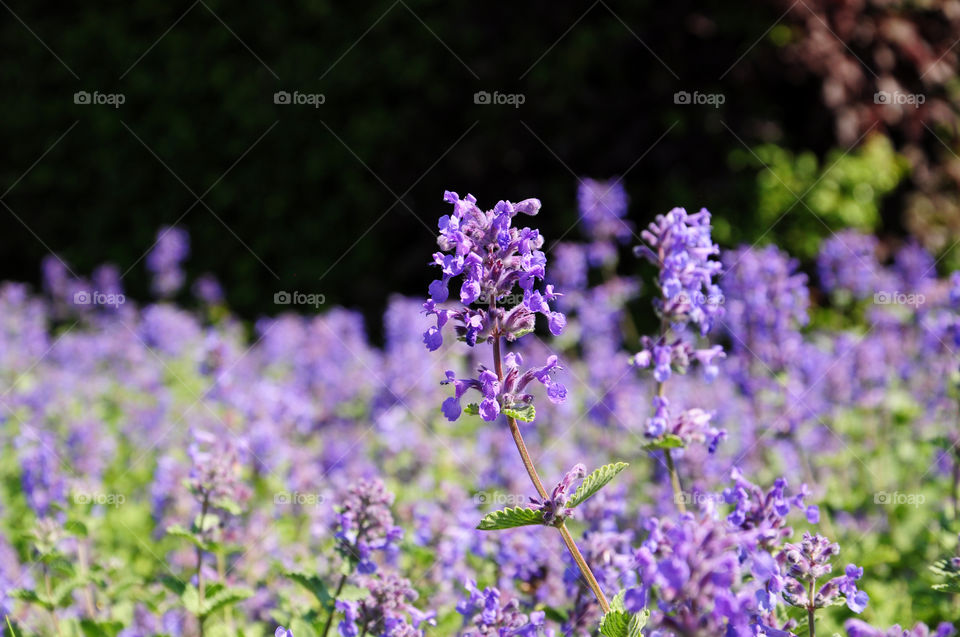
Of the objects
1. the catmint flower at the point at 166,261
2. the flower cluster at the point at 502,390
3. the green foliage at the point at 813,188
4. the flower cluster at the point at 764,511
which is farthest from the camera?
the catmint flower at the point at 166,261

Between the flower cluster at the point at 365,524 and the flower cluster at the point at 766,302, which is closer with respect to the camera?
the flower cluster at the point at 365,524

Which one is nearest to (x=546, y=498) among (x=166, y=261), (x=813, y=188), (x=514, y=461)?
(x=514, y=461)

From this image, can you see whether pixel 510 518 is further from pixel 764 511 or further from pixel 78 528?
pixel 78 528

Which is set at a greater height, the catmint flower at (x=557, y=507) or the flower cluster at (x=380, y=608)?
the catmint flower at (x=557, y=507)

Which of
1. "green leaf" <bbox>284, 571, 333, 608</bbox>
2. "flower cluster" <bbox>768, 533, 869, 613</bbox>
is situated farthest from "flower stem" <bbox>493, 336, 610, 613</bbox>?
"green leaf" <bbox>284, 571, 333, 608</bbox>

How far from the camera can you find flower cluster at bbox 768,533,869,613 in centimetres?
189

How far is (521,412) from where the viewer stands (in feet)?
6.04

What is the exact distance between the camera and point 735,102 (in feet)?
24.4

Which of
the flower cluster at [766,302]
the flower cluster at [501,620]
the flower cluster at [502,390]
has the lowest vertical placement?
the flower cluster at [501,620]

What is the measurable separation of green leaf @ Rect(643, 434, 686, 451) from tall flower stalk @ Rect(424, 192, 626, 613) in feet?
1.48

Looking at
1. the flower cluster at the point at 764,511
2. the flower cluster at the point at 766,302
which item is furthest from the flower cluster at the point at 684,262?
the flower cluster at the point at 766,302

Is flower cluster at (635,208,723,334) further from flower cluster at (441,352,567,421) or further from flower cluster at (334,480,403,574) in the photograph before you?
flower cluster at (334,480,403,574)

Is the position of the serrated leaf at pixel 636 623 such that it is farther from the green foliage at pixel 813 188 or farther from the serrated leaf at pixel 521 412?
the green foliage at pixel 813 188

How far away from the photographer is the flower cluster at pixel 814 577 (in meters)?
1.89
